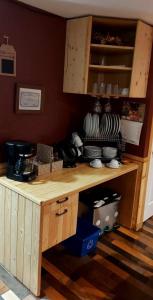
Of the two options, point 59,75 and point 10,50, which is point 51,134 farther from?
point 10,50

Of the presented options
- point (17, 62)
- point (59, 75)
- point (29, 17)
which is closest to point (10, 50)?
point (17, 62)

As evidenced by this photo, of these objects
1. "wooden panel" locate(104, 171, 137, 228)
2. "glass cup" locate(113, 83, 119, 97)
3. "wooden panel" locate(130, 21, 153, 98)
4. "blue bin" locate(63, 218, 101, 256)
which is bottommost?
"blue bin" locate(63, 218, 101, 256)

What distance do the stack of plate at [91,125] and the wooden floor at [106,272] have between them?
105cm

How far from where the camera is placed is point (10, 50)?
2074mm

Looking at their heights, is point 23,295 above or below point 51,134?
below

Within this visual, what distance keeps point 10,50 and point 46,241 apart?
1447 millimetres

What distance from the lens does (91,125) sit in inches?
105

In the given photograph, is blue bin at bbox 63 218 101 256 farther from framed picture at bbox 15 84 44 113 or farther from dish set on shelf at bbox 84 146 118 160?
framed picture at bbox 15 84 44 113

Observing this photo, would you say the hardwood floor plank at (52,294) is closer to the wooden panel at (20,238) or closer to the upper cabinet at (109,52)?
the wooden panel at (20,238)

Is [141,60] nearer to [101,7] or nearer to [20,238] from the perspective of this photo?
[101,7]

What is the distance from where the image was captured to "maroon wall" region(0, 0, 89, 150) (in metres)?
2.09

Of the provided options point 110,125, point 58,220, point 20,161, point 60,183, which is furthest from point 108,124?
point 58,220

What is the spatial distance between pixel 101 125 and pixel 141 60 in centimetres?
72

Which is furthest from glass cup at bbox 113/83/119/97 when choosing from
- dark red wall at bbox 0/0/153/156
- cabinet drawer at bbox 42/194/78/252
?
cabinet drawer at bbox 42/194/78/252
